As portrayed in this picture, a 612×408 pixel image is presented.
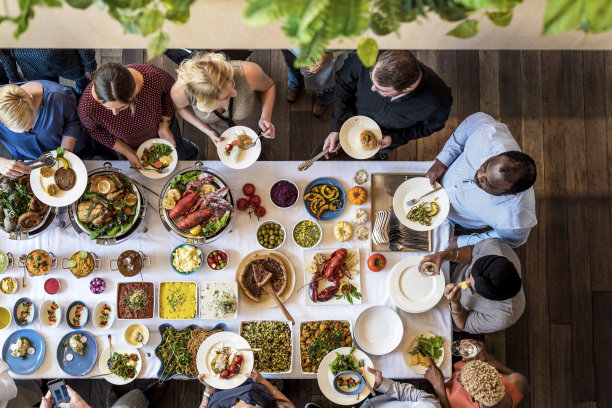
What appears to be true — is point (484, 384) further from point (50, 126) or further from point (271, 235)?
point (50, 126)

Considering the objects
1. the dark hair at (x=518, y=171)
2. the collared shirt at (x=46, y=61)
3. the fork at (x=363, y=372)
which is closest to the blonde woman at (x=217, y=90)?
the collared shirt at (x=46, y=61)

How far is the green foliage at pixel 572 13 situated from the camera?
843 mm

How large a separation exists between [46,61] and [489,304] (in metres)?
3.22

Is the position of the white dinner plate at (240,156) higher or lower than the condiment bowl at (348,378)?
higher

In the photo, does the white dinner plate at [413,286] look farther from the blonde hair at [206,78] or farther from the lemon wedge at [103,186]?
the lemon wedge at [103,186]

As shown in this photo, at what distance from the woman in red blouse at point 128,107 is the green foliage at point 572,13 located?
2.04m

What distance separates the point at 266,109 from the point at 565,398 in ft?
Answer: 11.1

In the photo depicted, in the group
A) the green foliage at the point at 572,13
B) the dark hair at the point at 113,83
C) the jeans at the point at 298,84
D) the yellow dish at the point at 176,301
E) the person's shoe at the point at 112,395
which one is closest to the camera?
the green foliage at the point at 572,13

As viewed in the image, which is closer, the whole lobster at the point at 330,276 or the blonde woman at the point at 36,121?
the blonde woman at the point at 36,121

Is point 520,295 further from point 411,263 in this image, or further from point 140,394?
point 140,394

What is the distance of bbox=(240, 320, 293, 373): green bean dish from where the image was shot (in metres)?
2.56

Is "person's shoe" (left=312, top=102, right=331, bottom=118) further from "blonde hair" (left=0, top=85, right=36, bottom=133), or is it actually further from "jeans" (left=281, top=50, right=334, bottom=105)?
"blonde hair" (left=0, top=85, right=36, bottom=133)

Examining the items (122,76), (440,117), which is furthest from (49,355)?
(440,117)

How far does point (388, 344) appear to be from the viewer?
2.55 m
